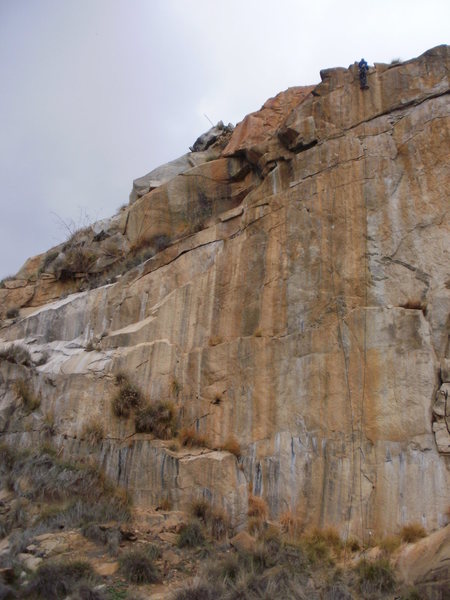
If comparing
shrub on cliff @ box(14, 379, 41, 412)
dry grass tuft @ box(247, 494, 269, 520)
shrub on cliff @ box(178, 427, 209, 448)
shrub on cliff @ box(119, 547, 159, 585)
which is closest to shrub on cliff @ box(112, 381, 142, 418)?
shrub on cliff @ box(178, 427, 209, 448)

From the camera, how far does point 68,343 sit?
16422 mm

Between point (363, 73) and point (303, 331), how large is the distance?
6247 mm

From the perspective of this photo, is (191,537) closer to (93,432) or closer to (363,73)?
(93,432)

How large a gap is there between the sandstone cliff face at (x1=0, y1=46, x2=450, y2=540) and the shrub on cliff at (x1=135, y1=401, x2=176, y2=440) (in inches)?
9.2

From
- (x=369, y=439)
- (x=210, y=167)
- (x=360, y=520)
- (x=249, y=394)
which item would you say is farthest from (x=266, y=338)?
(x=210, y=167)

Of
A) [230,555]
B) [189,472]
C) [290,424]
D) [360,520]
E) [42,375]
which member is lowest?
[230,555]

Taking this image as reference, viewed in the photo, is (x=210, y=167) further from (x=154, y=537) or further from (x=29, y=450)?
(x=154, y=537)

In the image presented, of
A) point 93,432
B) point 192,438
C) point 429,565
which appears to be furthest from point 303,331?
point 93,432

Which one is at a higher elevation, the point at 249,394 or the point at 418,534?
the point at 249,394

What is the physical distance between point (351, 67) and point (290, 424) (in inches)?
330

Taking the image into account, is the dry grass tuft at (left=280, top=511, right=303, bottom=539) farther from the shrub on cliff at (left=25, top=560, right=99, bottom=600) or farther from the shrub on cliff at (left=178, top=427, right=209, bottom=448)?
the shrub on cliff at (left=25, top=560, right=99, bottom=600)

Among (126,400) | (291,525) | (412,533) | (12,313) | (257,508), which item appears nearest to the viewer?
(412,533)

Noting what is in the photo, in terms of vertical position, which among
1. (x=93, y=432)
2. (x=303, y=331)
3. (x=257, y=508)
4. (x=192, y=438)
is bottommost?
(x=257, y=508)

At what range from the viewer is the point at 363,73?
13477mm
